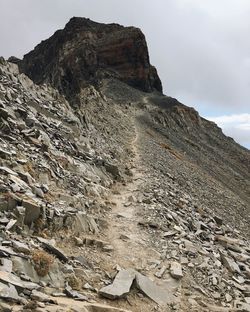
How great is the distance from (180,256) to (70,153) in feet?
34.6

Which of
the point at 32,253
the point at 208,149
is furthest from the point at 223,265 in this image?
the point at 208,149

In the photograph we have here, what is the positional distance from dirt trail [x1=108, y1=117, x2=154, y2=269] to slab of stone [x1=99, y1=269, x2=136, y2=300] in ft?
2.81

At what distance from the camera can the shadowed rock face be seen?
100m

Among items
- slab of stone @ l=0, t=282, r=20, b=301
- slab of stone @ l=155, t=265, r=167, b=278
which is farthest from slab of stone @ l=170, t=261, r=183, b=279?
slab of stone @ l=0, t=282, r=20, b=301

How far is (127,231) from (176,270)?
3290mm

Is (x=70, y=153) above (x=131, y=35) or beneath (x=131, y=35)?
beneath

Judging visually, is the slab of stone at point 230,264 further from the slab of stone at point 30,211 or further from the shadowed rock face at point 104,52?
the shadowed rock face at point 104,52

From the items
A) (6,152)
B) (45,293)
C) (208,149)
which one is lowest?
(45,293)

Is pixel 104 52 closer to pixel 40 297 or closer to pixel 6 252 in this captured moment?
pixel 6 252

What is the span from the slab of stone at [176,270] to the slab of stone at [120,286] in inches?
60.8

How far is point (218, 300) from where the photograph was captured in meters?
13.1

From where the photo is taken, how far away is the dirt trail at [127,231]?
14.1 metres

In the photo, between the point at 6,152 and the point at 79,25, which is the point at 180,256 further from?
the point at 79,25

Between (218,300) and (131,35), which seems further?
(131,35)
